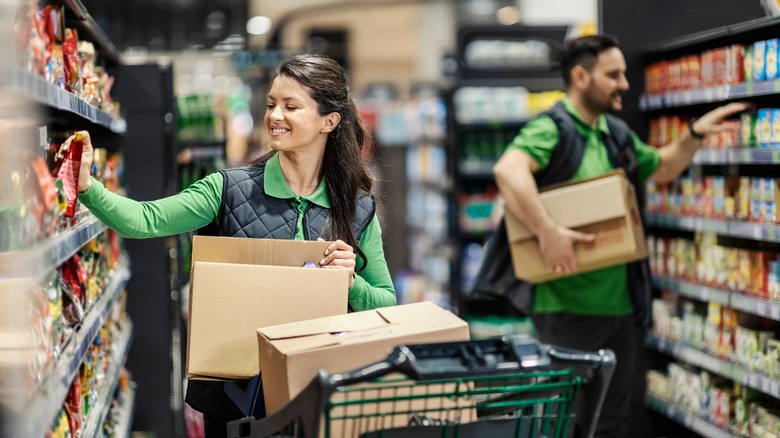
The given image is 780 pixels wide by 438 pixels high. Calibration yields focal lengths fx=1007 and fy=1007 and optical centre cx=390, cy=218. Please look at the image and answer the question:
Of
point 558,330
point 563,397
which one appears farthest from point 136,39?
point 563,397

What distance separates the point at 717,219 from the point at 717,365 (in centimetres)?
62

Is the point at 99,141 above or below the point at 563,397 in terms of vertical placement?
above

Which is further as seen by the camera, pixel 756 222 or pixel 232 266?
pixel 756 222

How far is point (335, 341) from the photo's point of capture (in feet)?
7.06

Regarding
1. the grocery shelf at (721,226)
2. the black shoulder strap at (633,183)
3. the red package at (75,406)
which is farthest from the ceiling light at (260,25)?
the red package at (75,406)

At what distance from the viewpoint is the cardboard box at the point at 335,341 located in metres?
2.12

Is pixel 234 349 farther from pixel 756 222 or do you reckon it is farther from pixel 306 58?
pixel 756 222

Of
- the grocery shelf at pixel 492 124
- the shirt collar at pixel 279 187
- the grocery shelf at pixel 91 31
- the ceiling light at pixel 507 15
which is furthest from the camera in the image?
the ceiling light at pixel 507 15

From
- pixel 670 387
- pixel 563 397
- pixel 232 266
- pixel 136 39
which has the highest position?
pixel 136 39

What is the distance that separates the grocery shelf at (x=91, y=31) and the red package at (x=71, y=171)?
774 mm

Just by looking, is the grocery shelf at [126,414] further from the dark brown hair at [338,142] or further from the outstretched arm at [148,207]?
the dark brown hair at [338,142]

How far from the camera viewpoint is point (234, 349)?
8.04 feet

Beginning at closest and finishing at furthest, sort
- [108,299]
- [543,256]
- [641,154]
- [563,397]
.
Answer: [563,397]
[108,299]
[543,256]
[641,154]

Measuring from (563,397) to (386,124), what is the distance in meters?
10.3
